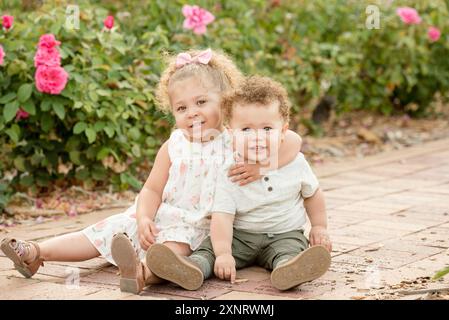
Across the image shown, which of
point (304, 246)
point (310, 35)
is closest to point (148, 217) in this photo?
point (304, 246)

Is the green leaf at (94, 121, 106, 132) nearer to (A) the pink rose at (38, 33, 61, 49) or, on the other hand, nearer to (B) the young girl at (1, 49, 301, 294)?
(A) the pink rose at (38, 33, 61, 49)

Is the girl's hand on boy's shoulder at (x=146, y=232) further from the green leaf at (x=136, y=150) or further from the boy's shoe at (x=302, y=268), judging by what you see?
the green leaf at (x=136, y=150)

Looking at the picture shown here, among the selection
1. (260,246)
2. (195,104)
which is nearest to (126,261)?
(260,246)

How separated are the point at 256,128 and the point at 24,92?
1761mm

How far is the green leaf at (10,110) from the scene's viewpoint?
462 centimetres

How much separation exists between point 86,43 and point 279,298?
2.47m

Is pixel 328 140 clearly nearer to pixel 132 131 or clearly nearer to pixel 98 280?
pixel 132 131

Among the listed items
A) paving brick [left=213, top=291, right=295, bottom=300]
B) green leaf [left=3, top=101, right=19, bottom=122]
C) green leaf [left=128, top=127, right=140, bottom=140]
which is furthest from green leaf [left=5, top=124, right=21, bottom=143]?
paving brick [left=213, top=291, right=295, bottom=300]

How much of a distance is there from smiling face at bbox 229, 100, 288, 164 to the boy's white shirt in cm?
11

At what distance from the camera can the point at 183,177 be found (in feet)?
11.7

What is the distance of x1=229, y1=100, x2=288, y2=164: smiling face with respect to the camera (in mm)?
3342

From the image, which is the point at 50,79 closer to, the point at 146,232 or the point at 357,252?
the point at 146,232

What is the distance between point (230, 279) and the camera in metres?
3.28

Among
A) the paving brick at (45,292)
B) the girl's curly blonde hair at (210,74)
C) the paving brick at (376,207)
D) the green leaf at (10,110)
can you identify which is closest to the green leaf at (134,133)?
the green leaf at (10,110)
